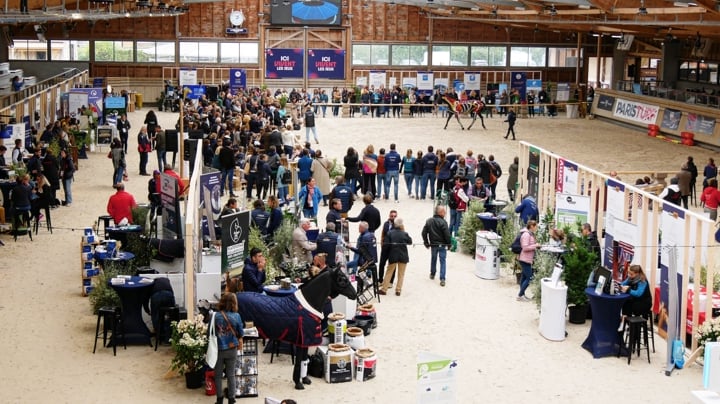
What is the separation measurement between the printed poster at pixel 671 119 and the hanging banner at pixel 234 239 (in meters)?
23.6

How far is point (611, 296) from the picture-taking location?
1296 centimetres

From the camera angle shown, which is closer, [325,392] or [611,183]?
[325,392]

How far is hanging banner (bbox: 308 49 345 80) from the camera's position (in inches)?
1865

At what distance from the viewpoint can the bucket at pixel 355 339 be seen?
12.7 m

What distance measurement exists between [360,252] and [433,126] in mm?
22935

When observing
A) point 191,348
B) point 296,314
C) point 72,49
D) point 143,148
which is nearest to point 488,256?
point 296,314

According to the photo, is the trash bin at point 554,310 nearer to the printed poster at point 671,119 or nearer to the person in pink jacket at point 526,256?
the person in pink jacket at point 526,256

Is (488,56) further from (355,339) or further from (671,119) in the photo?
(355,339)

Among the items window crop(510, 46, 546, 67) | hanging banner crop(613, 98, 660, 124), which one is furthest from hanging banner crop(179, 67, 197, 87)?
hanging banner crop(613, 98, 660, 124)

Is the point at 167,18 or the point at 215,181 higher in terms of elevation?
the point at 167,18

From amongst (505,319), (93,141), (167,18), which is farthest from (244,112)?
(505,319)

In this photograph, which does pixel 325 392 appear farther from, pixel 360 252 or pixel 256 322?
pixel 360 252

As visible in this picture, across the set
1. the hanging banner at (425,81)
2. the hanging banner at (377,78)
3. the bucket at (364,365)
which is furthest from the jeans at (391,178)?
the hanging banner at (377,78)

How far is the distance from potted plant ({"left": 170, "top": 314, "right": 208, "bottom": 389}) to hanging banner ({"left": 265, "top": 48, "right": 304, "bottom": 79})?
36.3 m
